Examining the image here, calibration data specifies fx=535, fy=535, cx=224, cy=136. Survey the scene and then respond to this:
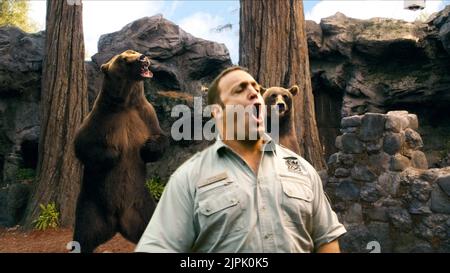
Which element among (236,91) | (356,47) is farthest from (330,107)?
(236,91)

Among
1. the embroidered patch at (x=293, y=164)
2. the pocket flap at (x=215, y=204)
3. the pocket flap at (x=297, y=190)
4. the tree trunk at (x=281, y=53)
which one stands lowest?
the pocket flap at (x=215, y=204)

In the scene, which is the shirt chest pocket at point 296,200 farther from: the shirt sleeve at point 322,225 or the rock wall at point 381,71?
the rock wall at point 381,71

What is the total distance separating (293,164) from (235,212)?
12.2 inches

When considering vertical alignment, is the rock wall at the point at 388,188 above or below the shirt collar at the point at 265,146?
below

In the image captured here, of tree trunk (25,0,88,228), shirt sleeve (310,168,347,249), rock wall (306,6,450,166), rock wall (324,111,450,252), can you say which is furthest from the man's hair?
rock wall (306,6,450,166)

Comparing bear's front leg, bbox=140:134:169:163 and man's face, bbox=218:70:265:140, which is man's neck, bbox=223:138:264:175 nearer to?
man's face, bbox=218:70:265:140

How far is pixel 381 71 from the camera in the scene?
1098 centimetres

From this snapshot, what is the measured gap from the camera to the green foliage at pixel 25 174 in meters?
9.80

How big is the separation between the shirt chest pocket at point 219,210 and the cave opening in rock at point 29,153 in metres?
8.95

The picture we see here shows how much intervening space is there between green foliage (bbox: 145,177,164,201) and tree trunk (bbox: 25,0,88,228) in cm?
114

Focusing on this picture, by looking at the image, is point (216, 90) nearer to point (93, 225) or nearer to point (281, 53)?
point (93, 225)

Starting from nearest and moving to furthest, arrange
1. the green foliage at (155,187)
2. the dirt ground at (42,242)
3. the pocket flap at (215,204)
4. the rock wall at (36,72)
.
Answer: the pocket flap at (215,204) < the dirt ground at (42,242) < the green foliage at (155,187) < the rock wall at (36,72)

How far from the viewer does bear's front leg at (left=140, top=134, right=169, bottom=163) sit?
5.05m

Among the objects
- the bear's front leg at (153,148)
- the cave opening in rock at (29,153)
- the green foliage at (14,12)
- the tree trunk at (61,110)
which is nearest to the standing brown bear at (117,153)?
the bear's front leg at (153,148)
